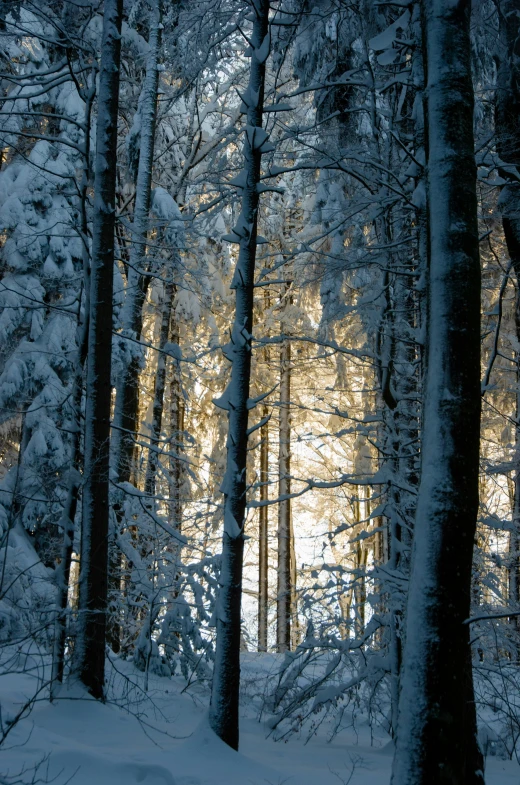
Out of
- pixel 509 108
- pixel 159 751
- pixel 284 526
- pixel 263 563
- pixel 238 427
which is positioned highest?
pixel 509 108

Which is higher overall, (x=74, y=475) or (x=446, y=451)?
(x=446, y=451)

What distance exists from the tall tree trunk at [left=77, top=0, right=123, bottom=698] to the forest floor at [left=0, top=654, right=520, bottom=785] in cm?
59

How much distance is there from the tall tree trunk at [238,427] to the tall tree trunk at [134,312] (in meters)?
3.19

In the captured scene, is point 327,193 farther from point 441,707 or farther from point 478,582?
point 441,707

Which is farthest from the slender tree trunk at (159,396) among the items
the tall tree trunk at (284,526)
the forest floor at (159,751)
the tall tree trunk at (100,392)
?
the forest floor at (159,751)

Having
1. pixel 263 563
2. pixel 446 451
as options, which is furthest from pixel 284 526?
pixel 446 451

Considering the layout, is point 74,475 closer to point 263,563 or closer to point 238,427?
point 238,427

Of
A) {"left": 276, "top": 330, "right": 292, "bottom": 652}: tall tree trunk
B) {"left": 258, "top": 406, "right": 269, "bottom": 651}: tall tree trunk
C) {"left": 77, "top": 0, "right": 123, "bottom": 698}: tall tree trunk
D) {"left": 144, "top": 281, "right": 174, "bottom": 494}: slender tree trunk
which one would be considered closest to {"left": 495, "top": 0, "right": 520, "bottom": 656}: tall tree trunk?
{"left": 77, "top": 0, "right": 123, "bottom": 698}: tall tree trunk

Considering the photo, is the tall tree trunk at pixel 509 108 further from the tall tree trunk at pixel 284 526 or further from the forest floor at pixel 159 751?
Result: the tall tree trunk at pixel 284 526

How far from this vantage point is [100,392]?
6605 millimetres

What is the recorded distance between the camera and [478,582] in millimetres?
6898

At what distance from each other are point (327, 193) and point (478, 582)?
28.3ft

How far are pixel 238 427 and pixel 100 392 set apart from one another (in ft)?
5.74

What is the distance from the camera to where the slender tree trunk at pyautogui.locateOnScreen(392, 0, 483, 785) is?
3.31 meters
